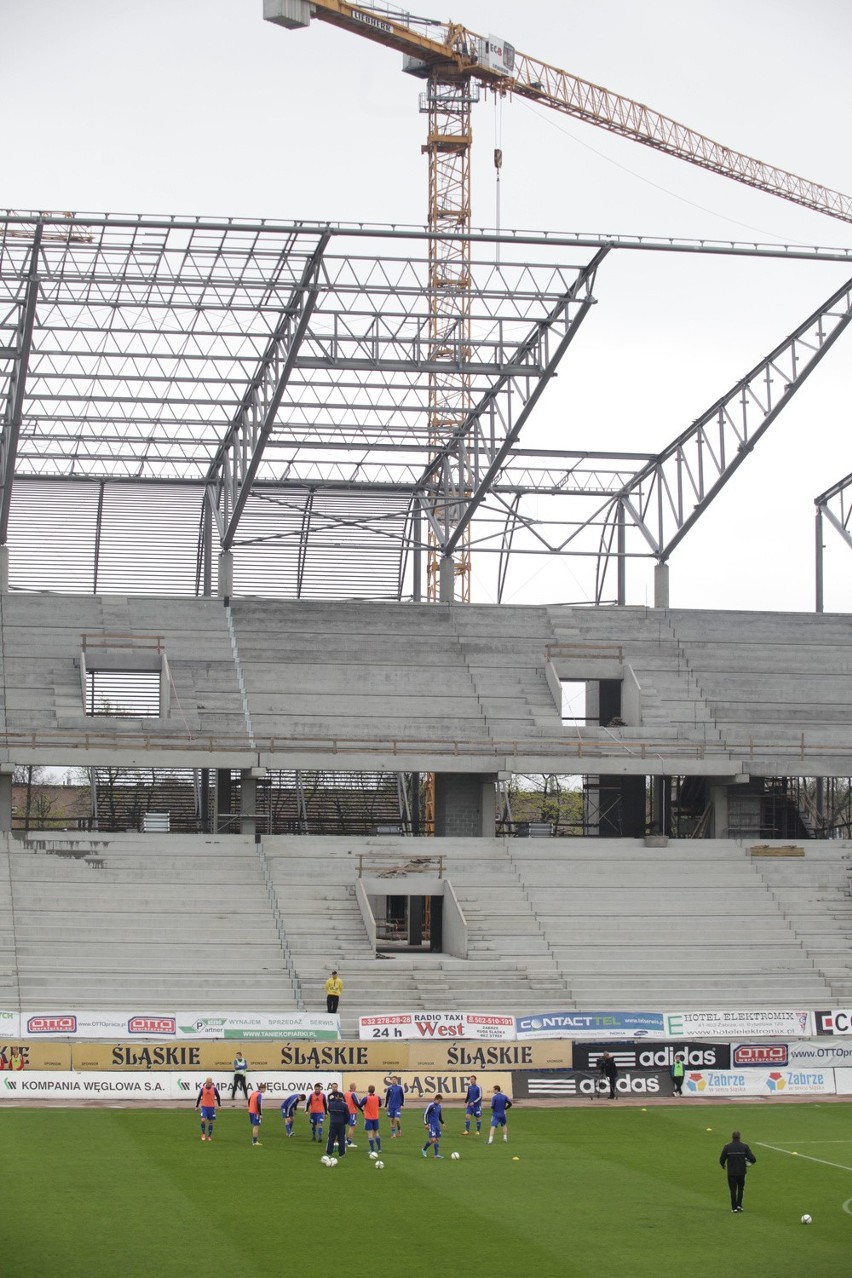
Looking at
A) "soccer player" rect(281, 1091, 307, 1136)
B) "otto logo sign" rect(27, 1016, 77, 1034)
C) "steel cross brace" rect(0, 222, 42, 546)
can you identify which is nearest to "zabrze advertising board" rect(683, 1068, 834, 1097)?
"soccer player" rect(281, 1091, 307, 1136)

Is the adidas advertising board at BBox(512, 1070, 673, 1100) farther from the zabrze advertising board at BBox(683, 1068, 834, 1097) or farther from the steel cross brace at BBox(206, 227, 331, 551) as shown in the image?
the steel cross brace at BBox(206, 227, 331, 551)

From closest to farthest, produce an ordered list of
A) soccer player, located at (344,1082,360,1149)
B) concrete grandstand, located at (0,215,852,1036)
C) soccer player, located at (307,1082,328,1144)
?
soccer player, located at (344,1082,360,1149) → soccer player, located at (307,1082,328,1144) → concrete grandstand, located at (0,215,852,1036)

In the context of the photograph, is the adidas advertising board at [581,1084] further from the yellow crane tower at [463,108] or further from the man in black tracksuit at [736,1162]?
the yellow crane tower at [463,108]

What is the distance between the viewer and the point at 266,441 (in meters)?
53.9

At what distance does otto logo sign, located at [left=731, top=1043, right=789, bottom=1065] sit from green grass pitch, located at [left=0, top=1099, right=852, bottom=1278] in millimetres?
3445

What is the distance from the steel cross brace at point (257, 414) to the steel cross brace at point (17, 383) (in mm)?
7027

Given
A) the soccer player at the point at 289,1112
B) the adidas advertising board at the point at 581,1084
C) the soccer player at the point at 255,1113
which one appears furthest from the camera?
the adidas advertising board at the point at 581,1084

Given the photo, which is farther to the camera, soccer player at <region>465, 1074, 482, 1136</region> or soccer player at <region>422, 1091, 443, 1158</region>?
soccer player at <region>465, 1074, 482, 1136</region>

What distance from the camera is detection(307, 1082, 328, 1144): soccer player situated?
33375 mm

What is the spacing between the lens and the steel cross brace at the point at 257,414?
48188 mm

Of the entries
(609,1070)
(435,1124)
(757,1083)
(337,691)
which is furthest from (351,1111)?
(337,691)

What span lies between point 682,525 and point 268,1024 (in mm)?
27771

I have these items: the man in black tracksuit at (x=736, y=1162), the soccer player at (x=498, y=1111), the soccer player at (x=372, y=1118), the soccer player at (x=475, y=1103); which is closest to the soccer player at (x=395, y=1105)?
the soccer player at (x=475, y=1103)

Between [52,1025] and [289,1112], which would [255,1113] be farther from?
[52,1025]
